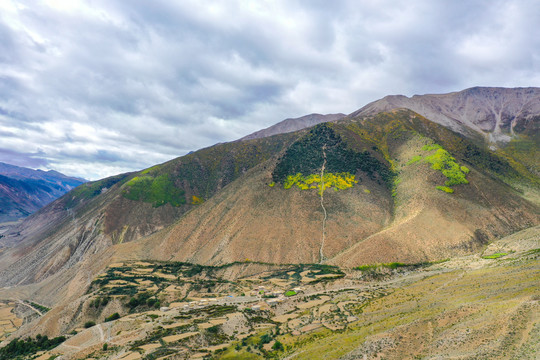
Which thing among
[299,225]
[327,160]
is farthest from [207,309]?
[327,160]

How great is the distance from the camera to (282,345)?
127ft

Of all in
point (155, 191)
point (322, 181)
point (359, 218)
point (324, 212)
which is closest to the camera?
point (359, 218)

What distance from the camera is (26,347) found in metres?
53.6

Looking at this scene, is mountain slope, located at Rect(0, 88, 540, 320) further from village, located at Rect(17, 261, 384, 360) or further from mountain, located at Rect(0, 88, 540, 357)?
village, located at Rect(17, 261, 384, 360)

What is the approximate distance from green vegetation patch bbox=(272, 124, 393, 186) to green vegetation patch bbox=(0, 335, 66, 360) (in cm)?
7816

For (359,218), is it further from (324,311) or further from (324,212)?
(324,311)

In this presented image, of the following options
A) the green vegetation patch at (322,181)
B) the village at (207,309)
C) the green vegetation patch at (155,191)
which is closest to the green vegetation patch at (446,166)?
the green vegetation patch at (322,181)

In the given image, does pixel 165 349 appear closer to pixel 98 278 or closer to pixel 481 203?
pixel 98 278

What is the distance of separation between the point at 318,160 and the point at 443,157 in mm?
45017

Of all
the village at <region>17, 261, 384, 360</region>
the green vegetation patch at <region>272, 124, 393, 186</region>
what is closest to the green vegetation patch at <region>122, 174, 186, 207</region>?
the village at <region>17, 261, 384, 360</region>

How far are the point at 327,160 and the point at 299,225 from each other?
3903 cm

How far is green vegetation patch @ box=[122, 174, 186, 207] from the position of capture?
144 m

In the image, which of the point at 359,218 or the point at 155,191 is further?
the point at 155,191

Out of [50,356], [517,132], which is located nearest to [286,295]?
[50,356]
